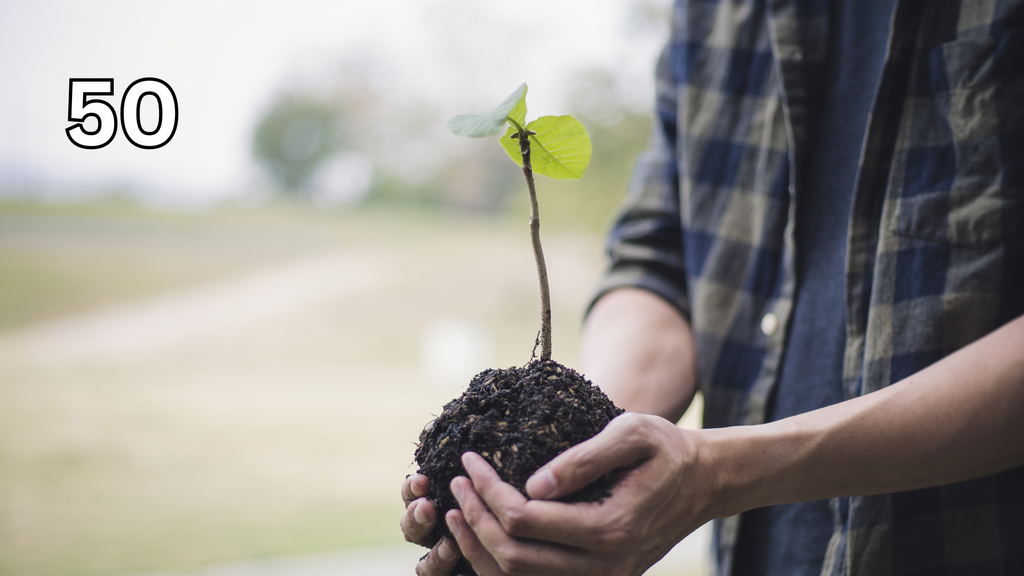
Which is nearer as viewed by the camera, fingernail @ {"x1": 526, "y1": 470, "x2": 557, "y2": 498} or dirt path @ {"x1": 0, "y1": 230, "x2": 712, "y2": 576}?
fingernail @ {"x1": 526, "y1": 470, "x2": 557, "y2": 498}

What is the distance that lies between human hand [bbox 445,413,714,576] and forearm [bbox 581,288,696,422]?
10.2 inches

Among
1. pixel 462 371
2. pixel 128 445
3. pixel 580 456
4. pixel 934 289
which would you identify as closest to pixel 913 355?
pixel 934 289

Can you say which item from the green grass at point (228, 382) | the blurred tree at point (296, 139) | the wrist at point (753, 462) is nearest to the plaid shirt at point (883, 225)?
the wrist at point (753, 462)

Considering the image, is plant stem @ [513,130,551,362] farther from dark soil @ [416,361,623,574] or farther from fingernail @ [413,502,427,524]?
fingernail @ [413,502,427,524]

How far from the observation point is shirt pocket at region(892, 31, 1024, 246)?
2.26 ft

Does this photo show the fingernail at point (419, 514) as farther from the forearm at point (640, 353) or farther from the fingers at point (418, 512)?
the forearm at point (640, 353)

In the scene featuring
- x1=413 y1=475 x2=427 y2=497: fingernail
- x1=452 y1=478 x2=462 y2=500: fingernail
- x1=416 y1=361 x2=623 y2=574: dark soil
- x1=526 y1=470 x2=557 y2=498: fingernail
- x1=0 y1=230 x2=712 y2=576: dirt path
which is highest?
x1=0 y1=230 x2=712 y2=576: dirt path

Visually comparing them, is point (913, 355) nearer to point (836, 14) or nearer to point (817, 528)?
point (817, 528)

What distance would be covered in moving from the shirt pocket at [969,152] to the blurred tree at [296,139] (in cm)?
465

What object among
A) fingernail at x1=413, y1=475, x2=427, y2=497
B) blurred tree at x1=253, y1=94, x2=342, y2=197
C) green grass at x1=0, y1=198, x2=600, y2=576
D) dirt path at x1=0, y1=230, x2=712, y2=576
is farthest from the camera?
blurred tree at x1=253, y1=94, x2=342, y2=197

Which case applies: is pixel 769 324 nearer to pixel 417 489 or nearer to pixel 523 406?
pixel 523 406

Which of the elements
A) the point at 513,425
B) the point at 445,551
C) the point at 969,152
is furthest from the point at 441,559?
the point at 969,152

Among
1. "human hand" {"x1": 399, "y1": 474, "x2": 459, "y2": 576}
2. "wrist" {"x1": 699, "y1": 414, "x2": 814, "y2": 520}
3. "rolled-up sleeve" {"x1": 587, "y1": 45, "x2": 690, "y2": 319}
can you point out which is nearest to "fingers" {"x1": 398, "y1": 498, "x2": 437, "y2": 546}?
"human hand" {"x1": 399, "y1": 474, "x2": 459, "y2": 576}

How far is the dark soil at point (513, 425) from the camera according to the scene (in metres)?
0.58
